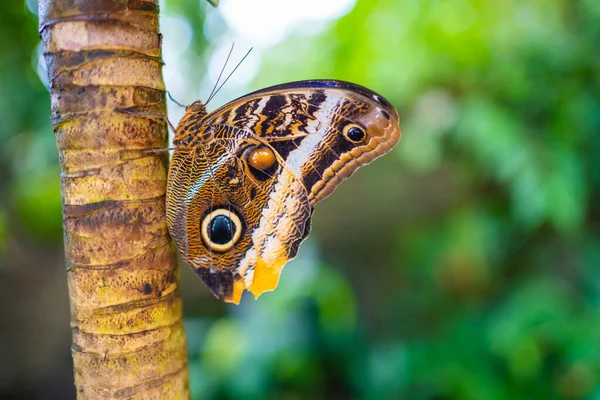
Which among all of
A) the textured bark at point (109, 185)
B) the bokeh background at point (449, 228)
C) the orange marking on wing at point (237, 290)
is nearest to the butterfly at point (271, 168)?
the orange marking on wing at point (237, 290)

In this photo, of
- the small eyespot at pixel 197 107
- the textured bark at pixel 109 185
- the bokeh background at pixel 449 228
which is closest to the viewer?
the textured bark at pixel 109 185

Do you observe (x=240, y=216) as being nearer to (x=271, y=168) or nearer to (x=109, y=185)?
(x=271, y=168)

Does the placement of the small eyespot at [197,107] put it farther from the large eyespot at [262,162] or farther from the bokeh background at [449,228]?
the bokeh background at [449,228]

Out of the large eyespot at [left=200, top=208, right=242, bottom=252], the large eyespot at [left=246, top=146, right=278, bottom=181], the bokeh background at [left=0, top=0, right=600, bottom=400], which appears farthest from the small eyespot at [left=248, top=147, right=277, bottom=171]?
the bokeh background at [left=0, top=0, right=600, bottom=400]

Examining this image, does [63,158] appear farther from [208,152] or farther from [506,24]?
[506,24]

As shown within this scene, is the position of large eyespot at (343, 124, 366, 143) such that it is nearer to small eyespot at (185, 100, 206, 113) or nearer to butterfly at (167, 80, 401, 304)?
A: butterfly at (167, 80, 401, 304)

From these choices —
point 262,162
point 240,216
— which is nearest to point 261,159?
point 262,162

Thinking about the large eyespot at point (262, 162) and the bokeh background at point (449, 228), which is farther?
the bokeh background at point (449, 228)

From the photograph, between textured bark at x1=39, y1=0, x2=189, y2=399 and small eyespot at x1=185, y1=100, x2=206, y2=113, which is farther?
small eyespot at x1=185, y1=100, x2=206, y2=113
